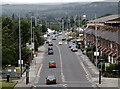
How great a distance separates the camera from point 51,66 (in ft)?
174

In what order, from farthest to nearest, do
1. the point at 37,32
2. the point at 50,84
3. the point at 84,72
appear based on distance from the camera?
the point at 37,32, the point at 84,72, the point at 50,84

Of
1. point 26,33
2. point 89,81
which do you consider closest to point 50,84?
point 89,81

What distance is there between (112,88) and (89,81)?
7916 mm

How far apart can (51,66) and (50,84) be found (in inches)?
684

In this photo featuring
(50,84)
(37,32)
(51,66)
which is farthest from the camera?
(37,32)

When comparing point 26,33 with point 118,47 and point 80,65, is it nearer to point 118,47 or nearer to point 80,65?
point 80,65

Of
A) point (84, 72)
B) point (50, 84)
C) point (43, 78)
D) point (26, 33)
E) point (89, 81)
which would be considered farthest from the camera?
point (26, 33)

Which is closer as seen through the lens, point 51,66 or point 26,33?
point 51,66

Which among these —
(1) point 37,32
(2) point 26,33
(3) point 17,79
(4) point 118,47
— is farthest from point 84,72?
(1) point 37,32

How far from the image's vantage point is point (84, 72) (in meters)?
47.2

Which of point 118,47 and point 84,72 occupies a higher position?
point 118,47

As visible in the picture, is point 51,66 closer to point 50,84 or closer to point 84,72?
point 84,72

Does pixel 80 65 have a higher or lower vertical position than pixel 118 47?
lower

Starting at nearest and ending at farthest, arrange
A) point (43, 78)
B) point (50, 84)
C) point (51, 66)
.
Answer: point (50, 84), point (43, 78), point (51, 66)
